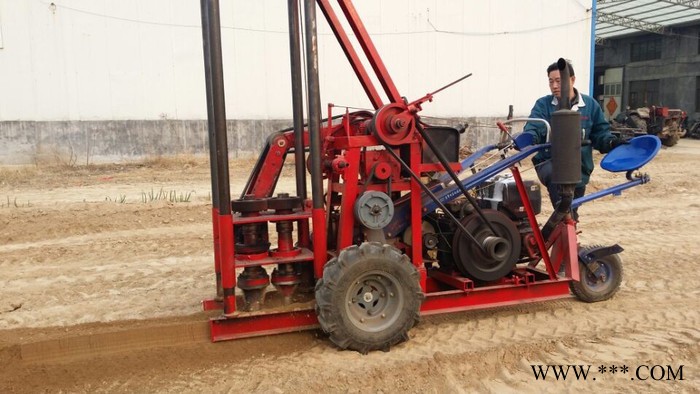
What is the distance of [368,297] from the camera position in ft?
13.0

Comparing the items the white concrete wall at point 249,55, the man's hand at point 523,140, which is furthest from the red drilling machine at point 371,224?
the white concrete wall at point 249,55

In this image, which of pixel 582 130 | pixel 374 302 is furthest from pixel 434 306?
pixel 582 130

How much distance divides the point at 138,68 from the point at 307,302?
41.8 ft

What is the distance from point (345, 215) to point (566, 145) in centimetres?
173

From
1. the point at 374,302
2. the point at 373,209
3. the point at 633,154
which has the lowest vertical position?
the point at 374,302

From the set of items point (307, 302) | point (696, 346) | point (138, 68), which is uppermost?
point (138, 68)

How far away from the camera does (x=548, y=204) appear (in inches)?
403

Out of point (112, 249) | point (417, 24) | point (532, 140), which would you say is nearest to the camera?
point (532, 140)

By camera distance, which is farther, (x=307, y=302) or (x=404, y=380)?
(x=307, y=302)

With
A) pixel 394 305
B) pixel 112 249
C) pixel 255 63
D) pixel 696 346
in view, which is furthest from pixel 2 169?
pixel 696 346

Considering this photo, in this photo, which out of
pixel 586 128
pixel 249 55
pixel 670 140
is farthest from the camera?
pixel 670 140

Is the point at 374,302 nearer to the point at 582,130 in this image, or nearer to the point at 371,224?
the point at 371,224

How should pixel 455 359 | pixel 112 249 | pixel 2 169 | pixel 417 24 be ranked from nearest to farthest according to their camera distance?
pixel 455 359, pixel 112 249, pixel 2 169, pixel 417 24

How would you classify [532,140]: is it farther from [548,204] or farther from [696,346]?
[548,204]
